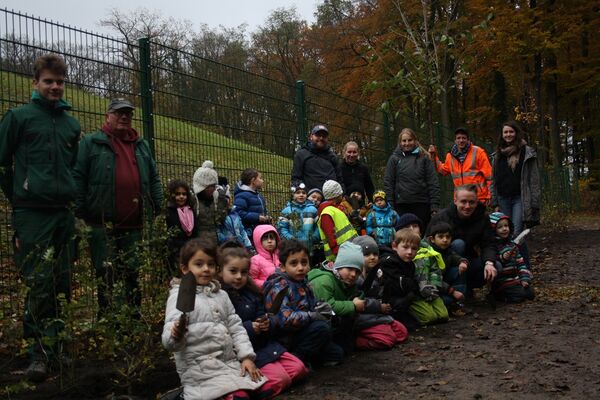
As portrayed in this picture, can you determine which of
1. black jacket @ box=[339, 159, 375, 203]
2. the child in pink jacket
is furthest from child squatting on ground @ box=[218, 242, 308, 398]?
black jacket @ box=[339, 159, 375, 203]

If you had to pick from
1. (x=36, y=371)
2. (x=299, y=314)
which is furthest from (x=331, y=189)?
(x=36, y=371)

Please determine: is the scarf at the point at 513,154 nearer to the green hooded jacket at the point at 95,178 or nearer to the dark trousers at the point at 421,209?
the dark trousers at the point at 421,209

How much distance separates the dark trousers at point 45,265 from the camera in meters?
4.41

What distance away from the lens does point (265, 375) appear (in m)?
4.32

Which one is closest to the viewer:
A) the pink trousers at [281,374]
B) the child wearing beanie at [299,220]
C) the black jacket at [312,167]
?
the pink trousers at [281,374]

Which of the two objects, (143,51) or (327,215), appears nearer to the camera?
(143,51)

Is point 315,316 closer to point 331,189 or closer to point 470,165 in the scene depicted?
point 331,189

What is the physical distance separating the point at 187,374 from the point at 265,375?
578mm

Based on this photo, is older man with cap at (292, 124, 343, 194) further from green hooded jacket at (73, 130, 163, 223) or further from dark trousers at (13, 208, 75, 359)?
dark trousers at (13, 208, 75, 359)

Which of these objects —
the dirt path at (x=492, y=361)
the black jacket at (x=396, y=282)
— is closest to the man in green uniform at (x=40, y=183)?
the dirt path at (x=492, y=361)

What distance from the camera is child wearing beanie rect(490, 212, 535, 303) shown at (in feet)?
24.5

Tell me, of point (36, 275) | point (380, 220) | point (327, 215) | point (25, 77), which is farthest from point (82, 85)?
point (380, 220)

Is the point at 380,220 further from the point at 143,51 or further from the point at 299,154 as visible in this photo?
the point at 143,51

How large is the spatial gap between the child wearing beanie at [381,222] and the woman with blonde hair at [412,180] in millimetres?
674
